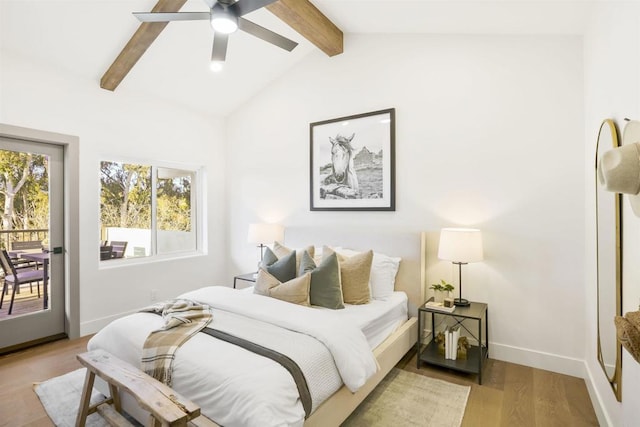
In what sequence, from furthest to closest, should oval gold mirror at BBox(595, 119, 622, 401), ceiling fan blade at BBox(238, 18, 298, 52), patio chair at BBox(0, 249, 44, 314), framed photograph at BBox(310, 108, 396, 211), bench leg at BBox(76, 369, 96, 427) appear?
1. framed photograph at BBox(310, 108, 396, 211)
2. patio chair at BBox(0, 249, 44, 314)
3. ceiling fan blade at BBox(238, 18, 298, 52)
4. bench leg at BBox(76, 369, 96, 427)
5. oval gold mirror at BBox(595, 119, 622, 401)

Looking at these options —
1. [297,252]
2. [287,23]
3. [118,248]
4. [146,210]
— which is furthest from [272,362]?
[146,210]

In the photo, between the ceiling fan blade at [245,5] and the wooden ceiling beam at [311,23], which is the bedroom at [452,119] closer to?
the wooden ceiling beam at [311,23]

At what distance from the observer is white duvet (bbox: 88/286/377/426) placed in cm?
156

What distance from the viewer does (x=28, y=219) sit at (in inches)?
131

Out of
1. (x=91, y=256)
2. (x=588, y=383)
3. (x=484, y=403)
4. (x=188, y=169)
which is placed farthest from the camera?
(x=188, y=169)

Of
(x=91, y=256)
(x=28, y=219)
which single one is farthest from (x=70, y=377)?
(x=28, y=219)

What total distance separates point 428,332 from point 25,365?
3.69 meters

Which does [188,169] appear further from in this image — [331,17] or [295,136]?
[331,17]

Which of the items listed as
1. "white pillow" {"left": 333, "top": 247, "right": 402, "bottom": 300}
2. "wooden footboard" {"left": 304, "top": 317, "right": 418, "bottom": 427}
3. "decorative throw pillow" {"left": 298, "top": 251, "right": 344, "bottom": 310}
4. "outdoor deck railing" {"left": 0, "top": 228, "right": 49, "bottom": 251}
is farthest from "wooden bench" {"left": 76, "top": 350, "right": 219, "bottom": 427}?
"outdoor deck railing" {"left": 0, "top": 228, "right": 49, "bottom": 251}

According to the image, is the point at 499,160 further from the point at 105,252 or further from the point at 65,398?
the point at 105,252

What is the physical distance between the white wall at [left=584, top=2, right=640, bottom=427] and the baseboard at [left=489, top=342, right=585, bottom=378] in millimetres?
151

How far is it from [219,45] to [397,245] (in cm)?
239

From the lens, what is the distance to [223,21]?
2258 millimetres

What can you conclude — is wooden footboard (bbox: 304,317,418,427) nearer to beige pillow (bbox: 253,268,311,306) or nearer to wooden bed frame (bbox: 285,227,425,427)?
wooden bed frame (bbox: 285,227,425,427)
